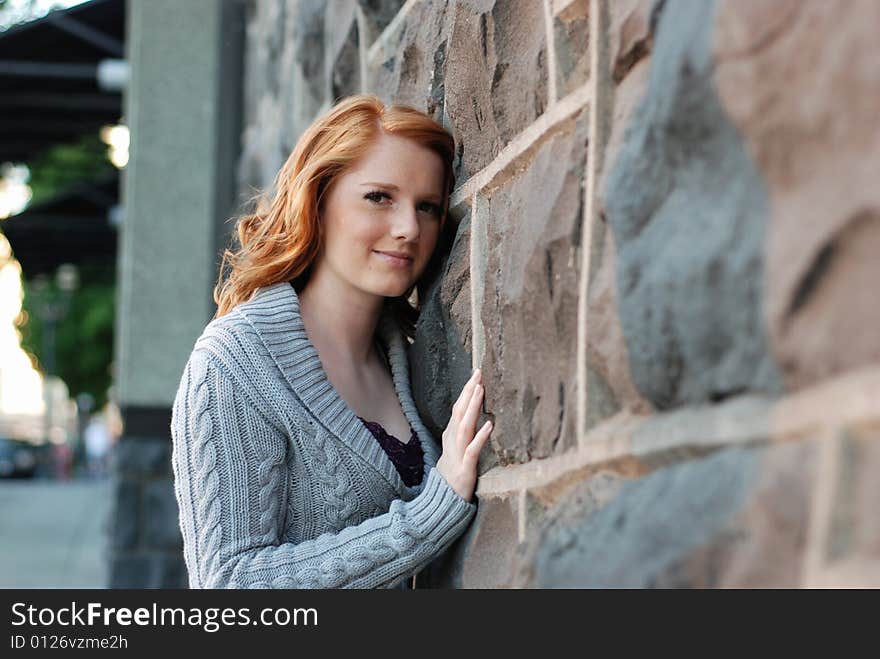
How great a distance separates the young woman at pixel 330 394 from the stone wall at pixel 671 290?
0.41ft

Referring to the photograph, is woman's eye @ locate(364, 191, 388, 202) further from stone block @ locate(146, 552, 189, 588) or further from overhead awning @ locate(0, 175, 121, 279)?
overhead awning @ locate(0, 175, 121, 279)

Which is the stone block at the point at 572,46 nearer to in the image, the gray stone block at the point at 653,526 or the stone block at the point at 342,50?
the gray stone block at the point at 653,526

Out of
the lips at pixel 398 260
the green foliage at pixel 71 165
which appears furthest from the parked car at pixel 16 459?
the lips at pixel 398 260

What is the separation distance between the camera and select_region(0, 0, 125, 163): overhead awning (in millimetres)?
7082

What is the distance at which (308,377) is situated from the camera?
6.94ft

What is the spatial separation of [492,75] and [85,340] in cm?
2662

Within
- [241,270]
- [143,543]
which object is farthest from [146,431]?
[241,270]

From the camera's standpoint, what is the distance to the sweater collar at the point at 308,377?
2094 millimetres

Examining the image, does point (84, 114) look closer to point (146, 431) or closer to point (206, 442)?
point (146, 431)

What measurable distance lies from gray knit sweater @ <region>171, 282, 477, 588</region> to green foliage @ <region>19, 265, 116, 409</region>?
77.9ft

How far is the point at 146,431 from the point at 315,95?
8.04 ft

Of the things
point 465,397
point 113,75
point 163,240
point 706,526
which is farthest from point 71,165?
point 706,526

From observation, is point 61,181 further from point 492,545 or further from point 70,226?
point 492,545

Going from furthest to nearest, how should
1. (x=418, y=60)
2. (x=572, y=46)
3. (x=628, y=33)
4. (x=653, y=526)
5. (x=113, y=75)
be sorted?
(x=113, y=75)
(x=418, y=60)
(x=572, y=46)
(x=628, y=33)
(x=653, y=526)
